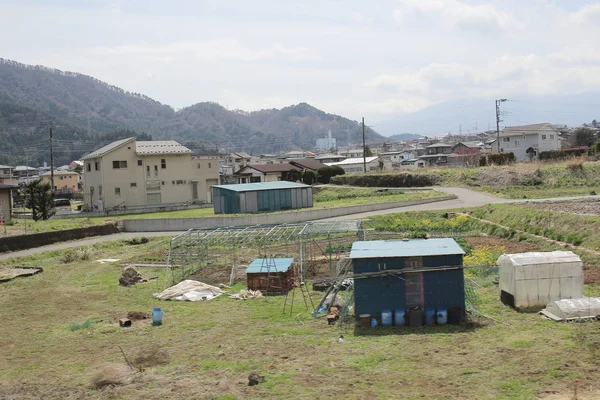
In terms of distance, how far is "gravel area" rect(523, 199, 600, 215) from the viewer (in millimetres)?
28297

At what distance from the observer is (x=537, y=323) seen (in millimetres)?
13180

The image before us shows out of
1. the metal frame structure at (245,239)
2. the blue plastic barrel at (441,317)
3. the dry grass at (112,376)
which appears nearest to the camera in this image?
the dry grass at (112,376)

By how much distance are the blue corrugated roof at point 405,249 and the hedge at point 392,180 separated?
39168mm

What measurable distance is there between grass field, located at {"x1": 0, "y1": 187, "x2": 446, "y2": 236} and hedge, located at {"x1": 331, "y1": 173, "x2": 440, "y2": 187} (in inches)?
141

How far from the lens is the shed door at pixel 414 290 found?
14.0m

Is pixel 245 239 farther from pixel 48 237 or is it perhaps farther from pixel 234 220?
pixel 48 237

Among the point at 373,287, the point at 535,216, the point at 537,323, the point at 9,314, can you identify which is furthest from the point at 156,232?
the point at 537,323

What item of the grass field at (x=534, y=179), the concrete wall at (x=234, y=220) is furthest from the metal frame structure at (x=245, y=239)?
the grass field at (x=534, y=179)

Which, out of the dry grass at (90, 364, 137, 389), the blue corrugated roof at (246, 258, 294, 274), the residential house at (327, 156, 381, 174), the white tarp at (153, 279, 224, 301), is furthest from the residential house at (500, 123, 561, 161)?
the dry grass at (90, 364, 137, 389)

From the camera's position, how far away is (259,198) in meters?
43.2

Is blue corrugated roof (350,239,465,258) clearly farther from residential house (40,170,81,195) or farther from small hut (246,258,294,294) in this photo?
residential house (40,170,81,195)

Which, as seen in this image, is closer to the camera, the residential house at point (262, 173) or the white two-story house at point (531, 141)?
the white two-story house at point (531, 141)

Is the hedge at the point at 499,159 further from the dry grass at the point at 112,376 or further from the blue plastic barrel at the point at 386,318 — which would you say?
the dry grass at the point at 112,376

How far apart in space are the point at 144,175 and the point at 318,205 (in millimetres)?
17865
